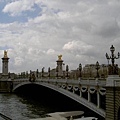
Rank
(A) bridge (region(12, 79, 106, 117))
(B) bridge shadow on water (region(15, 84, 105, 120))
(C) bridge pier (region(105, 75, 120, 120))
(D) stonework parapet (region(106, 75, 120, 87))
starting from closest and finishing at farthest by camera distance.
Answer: (C) bridge pier (region(105, 75, 120, 120)) → (D) stonework parapet (region(106, 75, 120, 87)) → (A) bridge (region(12, 79, 106, 117)) → (B) bridge shadow on water (region(15, 84, 105, 120))

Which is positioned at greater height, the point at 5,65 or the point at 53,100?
the point at 5,65

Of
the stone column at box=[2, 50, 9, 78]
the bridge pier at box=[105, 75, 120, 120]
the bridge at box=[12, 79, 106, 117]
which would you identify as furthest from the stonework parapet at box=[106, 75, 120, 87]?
the stone column at box=[2, 50, 9, 78]

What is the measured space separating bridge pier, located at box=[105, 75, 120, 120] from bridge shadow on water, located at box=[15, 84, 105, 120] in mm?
5263

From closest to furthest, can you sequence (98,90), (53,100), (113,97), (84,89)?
1. (113,97)
2. (98,90)
3. (84,89)
4. (53,100)

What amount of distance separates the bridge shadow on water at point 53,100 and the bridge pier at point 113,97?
526 centimetres

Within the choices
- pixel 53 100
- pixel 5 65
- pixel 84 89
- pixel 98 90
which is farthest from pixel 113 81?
Answer: pixel 5 65

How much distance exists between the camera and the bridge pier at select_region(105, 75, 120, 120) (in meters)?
19.7

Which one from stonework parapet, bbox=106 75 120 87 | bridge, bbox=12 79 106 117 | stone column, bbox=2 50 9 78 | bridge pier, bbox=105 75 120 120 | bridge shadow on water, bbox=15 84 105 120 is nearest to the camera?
bridge pier, bbox=105 75 120 120

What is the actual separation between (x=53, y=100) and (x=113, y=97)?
1164 inches

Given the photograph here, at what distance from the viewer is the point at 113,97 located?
19875 mm

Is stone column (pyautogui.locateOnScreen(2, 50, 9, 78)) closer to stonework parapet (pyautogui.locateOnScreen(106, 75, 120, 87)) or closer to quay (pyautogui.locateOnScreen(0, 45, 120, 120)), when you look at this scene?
quay (pyautogui.locateOnScreen(0, 45, 120, 120))

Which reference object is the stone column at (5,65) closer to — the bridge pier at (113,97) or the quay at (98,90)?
the quay at (98,90)

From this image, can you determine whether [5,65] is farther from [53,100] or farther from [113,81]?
[113,81]

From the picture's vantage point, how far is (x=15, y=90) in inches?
2881
